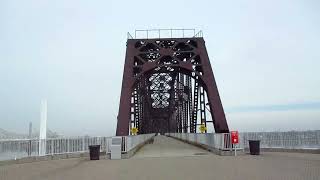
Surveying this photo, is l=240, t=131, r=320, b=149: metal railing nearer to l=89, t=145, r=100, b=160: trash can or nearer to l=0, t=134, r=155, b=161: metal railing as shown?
l=0, t=134, r=155, b=161: metal railing

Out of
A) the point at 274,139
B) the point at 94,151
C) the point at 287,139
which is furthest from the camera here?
the point at 274,139

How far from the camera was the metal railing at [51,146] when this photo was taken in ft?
59.6

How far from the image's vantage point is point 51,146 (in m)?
20.7

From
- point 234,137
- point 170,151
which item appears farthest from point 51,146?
point 234,137

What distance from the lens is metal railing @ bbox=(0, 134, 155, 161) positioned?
18.2 meters

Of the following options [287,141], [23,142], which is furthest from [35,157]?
[287,141]

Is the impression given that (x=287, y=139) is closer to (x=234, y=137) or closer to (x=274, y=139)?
(x=274, y=139)

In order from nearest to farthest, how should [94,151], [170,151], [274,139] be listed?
[94,151] → [274,139] → [170,151]

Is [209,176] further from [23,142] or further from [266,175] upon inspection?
[23,142]

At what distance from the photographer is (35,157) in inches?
765

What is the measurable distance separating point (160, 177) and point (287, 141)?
45.0 ft

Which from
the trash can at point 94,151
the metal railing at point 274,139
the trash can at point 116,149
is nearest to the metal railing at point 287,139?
the metal railing at point 274,139

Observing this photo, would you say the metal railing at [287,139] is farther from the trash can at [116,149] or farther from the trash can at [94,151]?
the trash can at [94,151]

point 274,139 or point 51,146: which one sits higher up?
point 274,139
